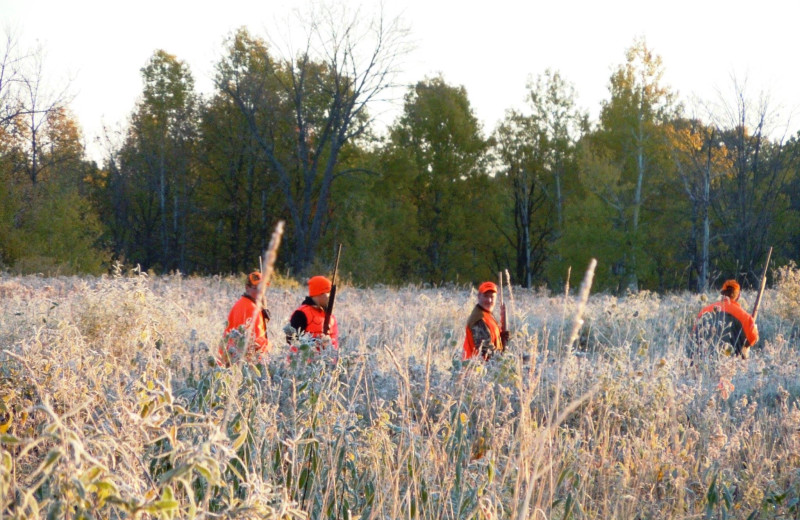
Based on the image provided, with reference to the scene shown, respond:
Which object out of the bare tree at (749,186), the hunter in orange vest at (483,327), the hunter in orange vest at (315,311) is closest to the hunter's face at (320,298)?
the hunter in orange vest at (315,311)

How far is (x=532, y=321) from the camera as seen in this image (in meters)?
13.8

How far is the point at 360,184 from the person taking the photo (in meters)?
39.2

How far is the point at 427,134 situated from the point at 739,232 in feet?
61.7

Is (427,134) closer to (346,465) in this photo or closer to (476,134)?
(476,134)

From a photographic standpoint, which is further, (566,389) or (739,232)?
(739,232)

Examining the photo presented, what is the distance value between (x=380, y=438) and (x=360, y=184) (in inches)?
1420

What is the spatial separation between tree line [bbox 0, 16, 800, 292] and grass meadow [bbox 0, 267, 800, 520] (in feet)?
79.9

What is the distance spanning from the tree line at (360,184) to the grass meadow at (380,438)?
24.4 m

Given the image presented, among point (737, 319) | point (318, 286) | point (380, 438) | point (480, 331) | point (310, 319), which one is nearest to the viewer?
point (380, 438)

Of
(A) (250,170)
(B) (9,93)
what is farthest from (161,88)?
(B) (9,93)

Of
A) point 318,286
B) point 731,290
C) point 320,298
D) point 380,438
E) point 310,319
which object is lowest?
point 380,438

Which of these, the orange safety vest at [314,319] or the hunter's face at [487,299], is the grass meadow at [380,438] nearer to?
the orange safety vest at [314,319]

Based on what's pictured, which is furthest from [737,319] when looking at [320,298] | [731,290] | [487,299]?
[320,298]

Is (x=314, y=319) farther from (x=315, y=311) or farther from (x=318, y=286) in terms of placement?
(x=318, y=286)
